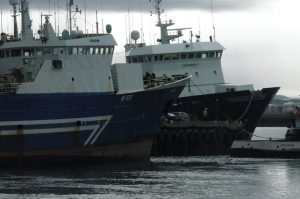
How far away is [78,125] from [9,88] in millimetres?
4065

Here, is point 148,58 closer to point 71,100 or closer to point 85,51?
point 85,51

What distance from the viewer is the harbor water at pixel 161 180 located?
37.2m

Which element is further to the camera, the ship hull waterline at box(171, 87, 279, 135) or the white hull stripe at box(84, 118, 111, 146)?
the ship hull waterline at box(171, 87, 279, 135)

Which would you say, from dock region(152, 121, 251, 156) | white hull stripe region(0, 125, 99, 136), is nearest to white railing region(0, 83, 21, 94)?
white hull stripe region(0, 125, 99, 136)

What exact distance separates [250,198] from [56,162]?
46.2ft

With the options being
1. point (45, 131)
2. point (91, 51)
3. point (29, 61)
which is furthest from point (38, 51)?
point (45, 131)

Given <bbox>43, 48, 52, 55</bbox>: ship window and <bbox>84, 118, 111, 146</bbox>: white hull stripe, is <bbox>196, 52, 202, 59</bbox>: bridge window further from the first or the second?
<bbox>84, 118, 111, 146</bbox>: white hull stripe

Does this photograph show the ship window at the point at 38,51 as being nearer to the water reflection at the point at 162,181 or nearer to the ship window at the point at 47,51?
the ship window at the point at 47,51

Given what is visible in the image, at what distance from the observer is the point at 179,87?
51.9 metres

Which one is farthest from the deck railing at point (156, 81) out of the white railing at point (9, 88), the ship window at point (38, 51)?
the white railing at point (9, 88)

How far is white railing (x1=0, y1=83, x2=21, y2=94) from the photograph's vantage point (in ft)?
148

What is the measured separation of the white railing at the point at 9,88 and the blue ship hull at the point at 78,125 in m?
0.53

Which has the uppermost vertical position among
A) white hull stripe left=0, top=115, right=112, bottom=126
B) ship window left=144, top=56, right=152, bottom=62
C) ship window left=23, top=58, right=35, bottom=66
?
ship window left=144, top=56, right=152, bottom=62

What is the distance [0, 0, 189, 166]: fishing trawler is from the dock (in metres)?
6.34
